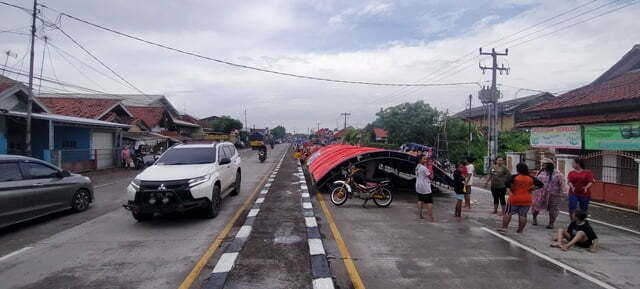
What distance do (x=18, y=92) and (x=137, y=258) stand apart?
66.7 feet

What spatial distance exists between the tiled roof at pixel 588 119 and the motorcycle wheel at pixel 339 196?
9.72 metres

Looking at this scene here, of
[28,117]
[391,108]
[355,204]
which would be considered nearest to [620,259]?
[355,204]

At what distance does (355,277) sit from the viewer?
5.02m

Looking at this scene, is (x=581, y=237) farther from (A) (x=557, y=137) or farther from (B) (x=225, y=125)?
(B) (x=225, y=125)

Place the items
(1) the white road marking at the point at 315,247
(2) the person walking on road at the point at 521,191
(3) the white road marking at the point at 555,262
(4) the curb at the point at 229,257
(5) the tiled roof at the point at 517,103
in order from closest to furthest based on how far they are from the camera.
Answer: (4) the curb at the point at 229,257 → (3) the white road marking at the point at 555,262 → (1) the white road marking at the point at 315,247 → (2) the person walking on road at the point at 521,191 → (5) the tiled roof at the point at 517,103

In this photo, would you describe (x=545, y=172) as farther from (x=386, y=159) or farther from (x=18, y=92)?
(x=18, y=92)

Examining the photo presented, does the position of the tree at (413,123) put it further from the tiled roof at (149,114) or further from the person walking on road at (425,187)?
the person walking on road at (425,187)

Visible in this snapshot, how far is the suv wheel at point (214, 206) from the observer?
8.33 m

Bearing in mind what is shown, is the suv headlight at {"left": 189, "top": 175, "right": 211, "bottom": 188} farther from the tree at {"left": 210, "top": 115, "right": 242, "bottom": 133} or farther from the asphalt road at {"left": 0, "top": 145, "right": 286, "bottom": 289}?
Answer: the tree at {"left": 210, "top": 115, "right": 242, "bottom": 133}

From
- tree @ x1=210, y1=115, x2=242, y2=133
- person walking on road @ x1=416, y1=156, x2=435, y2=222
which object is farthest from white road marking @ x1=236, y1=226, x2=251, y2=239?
tree @ x1=210, y1=115, x2=242, y2=133

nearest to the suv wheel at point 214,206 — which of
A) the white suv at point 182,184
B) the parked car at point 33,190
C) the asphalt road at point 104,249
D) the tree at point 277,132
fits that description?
the white suv at point 182,184

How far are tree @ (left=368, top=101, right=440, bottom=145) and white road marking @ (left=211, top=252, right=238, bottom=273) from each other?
3271 cm

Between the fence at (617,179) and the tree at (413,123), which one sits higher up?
the tree at (413,123)

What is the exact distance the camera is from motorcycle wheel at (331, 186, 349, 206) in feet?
34.8
